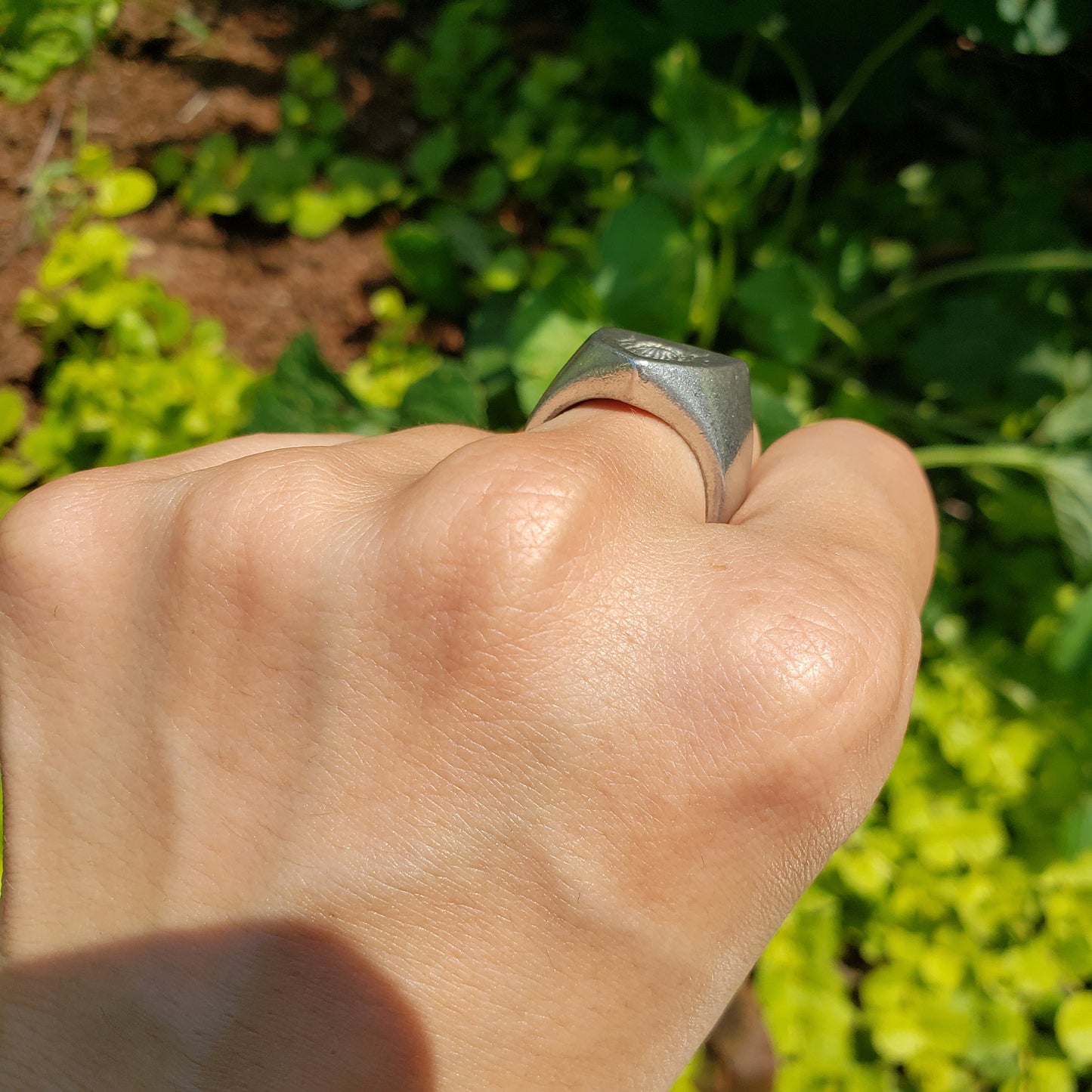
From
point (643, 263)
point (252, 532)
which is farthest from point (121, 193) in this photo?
point (252, 532)

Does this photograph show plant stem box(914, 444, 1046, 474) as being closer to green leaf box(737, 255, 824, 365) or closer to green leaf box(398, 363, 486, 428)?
green leaf box(737, 255, 824, 365)

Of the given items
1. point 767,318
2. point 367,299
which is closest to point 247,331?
point 367,299

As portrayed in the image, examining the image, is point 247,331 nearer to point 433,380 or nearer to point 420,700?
point 433,380

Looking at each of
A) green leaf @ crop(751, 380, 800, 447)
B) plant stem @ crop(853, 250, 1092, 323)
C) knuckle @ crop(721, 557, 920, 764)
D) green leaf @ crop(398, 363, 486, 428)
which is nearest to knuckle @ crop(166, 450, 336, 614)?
knuckle @ crop(721, 557, 920, 764)

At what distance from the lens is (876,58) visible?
1644mm

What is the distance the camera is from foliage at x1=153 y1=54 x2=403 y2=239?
1810 mm

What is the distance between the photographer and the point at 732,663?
1.92ft

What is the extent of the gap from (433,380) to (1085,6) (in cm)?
116

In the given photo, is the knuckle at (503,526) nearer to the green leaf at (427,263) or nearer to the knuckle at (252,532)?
the knuckle at (252,532)

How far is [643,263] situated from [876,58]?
65cm

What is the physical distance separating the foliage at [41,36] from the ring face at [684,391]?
0.82 metres

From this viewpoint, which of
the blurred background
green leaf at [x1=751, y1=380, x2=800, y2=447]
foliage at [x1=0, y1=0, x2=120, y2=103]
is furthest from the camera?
the blurred background

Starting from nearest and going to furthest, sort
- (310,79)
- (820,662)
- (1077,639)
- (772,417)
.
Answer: (820,662), (772,417), (1077,639), (310,79)

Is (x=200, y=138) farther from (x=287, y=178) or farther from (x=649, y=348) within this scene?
(x=649, y=348)
